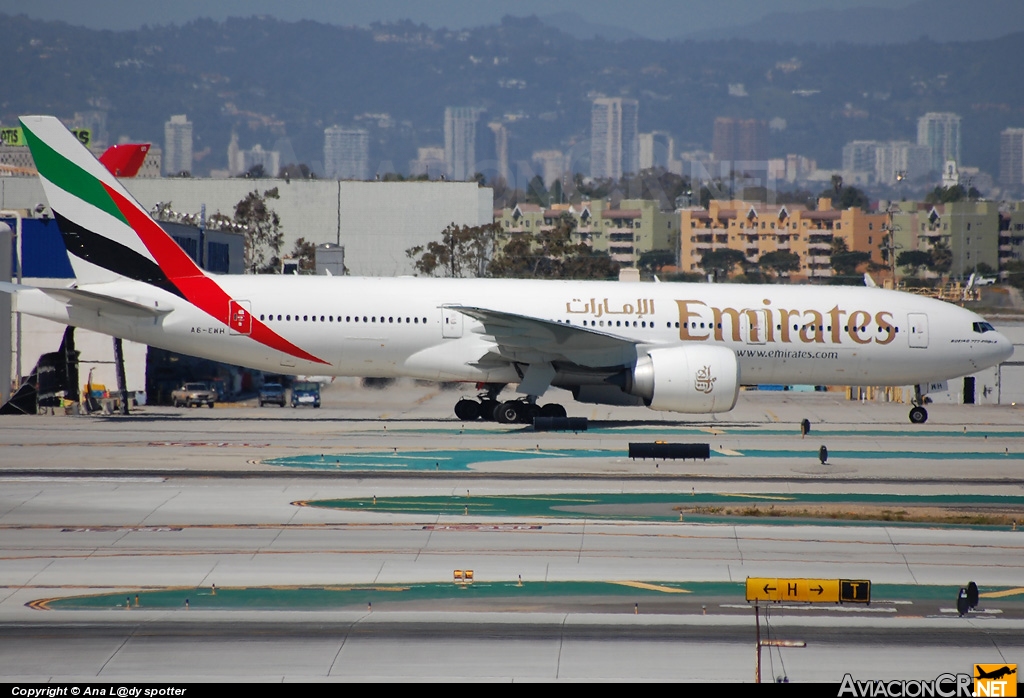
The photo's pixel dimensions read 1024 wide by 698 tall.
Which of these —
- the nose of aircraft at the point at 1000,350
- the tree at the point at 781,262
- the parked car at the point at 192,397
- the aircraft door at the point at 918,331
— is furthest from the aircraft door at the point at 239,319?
the tree at the point at 781,262

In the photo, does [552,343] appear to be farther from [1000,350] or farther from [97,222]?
[1000,350]

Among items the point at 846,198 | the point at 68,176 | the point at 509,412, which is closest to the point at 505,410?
the point at 509,412

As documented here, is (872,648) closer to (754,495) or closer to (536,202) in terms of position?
(754,495)

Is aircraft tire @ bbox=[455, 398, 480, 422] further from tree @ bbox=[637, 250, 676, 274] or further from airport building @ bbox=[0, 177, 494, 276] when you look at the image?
tree @ bbox=[637, 250, 676, 274]

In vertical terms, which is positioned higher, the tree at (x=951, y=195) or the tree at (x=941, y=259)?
the tree at (x=951, y=195)

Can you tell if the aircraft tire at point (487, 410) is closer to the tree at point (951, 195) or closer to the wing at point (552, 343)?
the wing at point (552, 343)

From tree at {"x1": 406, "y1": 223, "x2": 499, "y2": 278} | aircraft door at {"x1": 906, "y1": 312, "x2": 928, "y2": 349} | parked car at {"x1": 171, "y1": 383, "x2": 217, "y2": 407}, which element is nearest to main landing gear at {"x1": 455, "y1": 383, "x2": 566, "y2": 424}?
aircraft door at {"x1": 906, "y1": 312, "x2": 928, "y2": 349}

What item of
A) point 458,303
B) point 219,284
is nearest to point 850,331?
point 458,303
